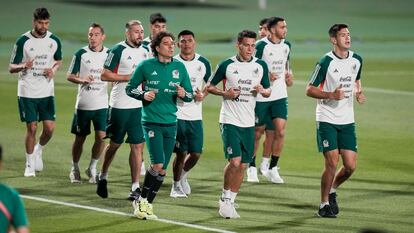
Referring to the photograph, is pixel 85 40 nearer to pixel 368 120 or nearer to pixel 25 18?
pixel 25 18

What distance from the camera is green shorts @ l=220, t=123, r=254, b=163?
1565 centimetres

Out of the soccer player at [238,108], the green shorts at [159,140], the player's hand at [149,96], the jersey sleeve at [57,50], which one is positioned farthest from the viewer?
the jersey sleeve at [57,50]

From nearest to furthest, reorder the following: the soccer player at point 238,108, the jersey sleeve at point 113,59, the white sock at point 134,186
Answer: the soccer player at point 238,108 < the white sock at point 134,186 < the jersey sleeve at point 113,59

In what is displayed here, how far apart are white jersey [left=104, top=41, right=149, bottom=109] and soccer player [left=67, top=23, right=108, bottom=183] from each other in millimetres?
1079

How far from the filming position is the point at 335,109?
1588 centimetres

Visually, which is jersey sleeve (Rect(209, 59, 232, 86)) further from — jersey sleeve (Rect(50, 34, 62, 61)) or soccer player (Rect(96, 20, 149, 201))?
jersey sleeve (Rect(50, 34, 62, 61))

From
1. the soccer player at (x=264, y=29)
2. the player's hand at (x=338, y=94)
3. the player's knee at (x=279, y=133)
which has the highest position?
the soccer player at (x=264, y=29)

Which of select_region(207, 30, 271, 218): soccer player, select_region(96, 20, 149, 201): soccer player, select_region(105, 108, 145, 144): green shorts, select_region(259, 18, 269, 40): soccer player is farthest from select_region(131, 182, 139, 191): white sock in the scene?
select_region(259, 18, 269, 40): soccer player

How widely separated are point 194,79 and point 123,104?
114 cm

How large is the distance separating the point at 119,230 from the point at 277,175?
4684 mm

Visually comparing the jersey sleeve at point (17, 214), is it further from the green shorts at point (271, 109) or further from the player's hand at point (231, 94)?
the green shorts at point (271, 109)

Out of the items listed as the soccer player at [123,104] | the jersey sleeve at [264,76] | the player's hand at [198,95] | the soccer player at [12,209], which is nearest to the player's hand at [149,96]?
the player's hand at [198,95]

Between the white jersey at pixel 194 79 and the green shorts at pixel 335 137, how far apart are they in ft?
7.61

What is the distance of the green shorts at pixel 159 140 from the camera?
15.2m
